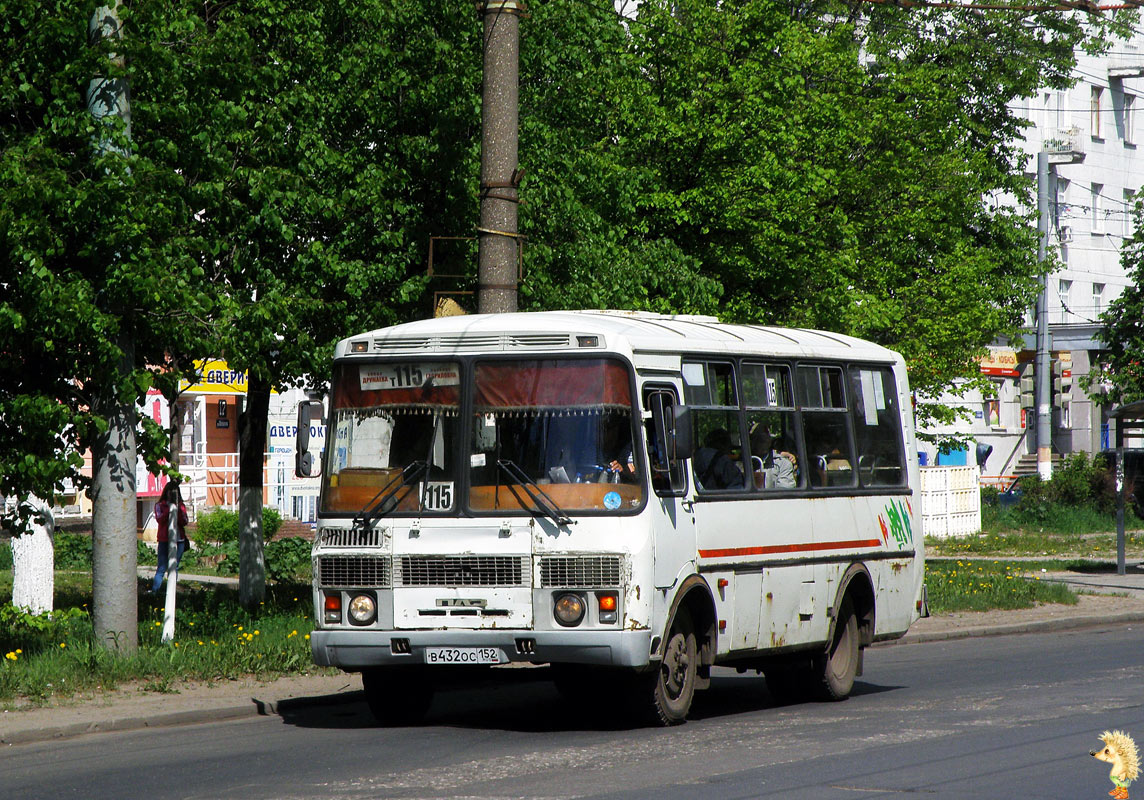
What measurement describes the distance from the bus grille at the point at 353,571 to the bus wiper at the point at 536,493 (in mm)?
1006

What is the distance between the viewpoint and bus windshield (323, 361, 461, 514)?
1127 cm

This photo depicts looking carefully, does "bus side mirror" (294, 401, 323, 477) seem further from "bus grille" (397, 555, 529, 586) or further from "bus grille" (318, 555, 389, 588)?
"bus grille" (397, 555, 529, 586)

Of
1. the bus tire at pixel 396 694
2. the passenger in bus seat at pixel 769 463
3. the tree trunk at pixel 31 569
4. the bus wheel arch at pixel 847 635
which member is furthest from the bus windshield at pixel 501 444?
the tree trunk at pixel 31 569

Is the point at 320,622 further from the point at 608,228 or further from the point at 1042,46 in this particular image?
the point at 1042,46

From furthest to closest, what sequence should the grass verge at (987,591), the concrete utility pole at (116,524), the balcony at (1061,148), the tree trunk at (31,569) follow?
the balcony at (1061,148), the grass verge at (987,591), the tree trunk at (31,569), the concrete utility pole at (116,524)

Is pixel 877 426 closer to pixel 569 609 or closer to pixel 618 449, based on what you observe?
pixel 618 449

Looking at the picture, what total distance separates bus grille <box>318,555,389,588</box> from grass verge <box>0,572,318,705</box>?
263 centimetres

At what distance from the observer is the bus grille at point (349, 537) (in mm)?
11266

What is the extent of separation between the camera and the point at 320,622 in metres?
11.4

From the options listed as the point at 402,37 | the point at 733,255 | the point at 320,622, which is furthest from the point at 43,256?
the point at 733,255

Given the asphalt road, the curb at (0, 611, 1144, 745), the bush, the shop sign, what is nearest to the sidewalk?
the curb at (0, 611, 1144, 745)

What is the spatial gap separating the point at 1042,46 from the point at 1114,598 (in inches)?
837

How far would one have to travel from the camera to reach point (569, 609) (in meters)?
10.9

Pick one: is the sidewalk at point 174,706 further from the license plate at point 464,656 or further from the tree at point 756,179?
the tree at point 756,179
